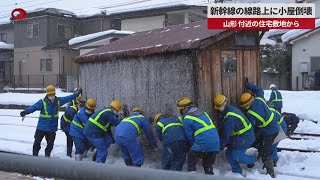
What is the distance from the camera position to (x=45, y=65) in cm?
3816

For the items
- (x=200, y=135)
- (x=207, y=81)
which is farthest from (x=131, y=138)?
(x=207, y=81)

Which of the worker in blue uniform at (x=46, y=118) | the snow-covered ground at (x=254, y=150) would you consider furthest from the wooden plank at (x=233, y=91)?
the worker in blue uniform at (x=46, y=118)

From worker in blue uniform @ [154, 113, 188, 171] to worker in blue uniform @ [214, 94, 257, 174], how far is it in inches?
32.2

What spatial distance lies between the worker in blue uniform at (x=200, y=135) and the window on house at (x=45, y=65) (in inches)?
1232

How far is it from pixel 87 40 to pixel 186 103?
25.9 meters

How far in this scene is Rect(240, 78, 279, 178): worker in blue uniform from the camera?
8430 millimetres

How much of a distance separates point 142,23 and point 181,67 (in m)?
27.5

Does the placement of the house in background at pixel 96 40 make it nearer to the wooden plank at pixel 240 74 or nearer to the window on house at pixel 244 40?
the window on house at pixel 244 40

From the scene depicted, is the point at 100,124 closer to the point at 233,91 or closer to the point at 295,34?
the point at 233,91

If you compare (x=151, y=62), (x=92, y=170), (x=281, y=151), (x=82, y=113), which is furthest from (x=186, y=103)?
(x=92, y=170)

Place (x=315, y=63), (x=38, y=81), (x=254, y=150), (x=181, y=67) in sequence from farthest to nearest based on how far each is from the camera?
(x=38, y=81)
(x=315, y=63)
(x=181, y=67)
(x=254, y=150)

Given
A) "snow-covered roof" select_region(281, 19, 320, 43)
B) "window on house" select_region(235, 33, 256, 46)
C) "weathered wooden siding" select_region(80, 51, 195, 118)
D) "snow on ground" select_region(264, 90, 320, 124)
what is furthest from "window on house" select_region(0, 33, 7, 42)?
"window on house" select_region(235, 33, 256, 46)

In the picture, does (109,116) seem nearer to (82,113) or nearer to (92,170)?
(82,113)

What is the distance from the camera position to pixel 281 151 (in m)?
10.9
